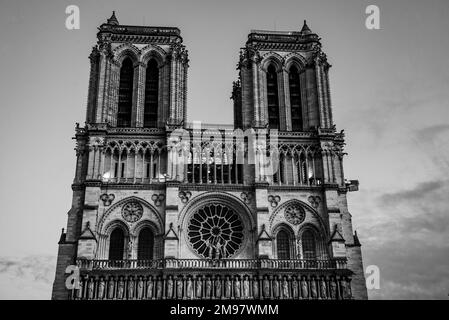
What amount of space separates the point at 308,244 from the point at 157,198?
1366cm

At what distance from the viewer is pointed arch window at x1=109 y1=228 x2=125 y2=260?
46.7 meters

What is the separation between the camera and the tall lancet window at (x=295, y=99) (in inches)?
2135

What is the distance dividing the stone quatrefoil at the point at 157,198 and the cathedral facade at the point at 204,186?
0.40ft

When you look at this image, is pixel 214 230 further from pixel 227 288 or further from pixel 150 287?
pixel 150 287

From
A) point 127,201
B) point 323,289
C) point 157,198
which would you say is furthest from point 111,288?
point 323,289

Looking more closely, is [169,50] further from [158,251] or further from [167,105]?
[158,251]

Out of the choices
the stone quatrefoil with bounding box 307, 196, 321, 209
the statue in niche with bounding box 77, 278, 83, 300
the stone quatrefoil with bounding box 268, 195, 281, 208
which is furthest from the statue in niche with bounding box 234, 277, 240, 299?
the statue in niche with bounding box 77, 278, 83, 300

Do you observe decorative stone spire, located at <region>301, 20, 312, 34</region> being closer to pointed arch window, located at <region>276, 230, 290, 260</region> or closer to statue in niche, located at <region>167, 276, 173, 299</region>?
pointed arch window, located at <region>276, 230, 290, 260</region>

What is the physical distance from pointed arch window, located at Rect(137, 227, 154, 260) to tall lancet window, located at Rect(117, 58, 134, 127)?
10.7 metres

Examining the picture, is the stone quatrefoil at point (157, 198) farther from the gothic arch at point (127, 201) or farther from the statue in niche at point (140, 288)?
the statue in niche at point (140, 288)

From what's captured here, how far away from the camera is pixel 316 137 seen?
5184cm

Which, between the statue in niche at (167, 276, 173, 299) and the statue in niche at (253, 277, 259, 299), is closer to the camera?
the statue in niche at (167, 276, 173, 299)

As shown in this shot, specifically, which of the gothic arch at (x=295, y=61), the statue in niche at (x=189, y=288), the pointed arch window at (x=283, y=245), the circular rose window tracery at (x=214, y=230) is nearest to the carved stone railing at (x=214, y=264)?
the statue in niche at (x=189, y=288)
